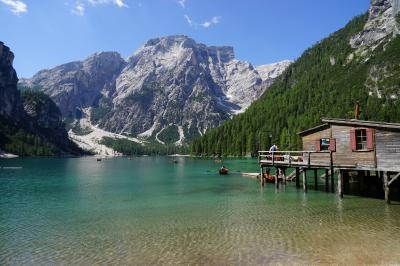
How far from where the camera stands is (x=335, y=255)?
19516mm

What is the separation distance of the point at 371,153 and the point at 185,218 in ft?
68.1

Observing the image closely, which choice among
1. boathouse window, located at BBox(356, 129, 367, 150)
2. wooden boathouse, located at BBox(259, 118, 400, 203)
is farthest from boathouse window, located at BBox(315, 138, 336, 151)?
boathouse window, located at BBox(356, 129, 367, 150)

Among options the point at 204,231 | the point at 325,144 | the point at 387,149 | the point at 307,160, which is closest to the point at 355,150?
the point at 387,149

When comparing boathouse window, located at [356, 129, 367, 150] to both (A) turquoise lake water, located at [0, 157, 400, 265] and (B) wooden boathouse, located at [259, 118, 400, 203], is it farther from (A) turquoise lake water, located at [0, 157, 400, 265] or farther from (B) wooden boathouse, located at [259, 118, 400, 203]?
(A) turquoise lake water, located at [0, 157, 400, 265]

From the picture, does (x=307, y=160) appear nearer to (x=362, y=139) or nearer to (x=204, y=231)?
(x=362, y=139)

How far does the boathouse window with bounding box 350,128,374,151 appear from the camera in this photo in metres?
37.3

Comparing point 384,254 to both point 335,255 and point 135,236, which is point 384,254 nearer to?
point 335,255

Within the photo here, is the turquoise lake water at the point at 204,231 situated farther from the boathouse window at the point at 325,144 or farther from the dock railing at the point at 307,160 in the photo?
the boathouse window at the point at 325,144

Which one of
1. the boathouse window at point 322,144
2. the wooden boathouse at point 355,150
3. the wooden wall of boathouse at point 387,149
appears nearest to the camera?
the wooden wall of boathouse at point 387,149

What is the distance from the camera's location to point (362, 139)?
38.9m

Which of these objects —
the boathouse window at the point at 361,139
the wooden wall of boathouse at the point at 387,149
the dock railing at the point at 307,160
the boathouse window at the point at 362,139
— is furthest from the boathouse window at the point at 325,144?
the wooden wall of boathouse at the point at 387,149

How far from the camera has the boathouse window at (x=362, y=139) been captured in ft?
122

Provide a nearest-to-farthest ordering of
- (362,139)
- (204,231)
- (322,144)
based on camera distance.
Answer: (204,231)
(362,139)
(322,144)

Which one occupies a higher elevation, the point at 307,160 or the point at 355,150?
the point at 355,150
